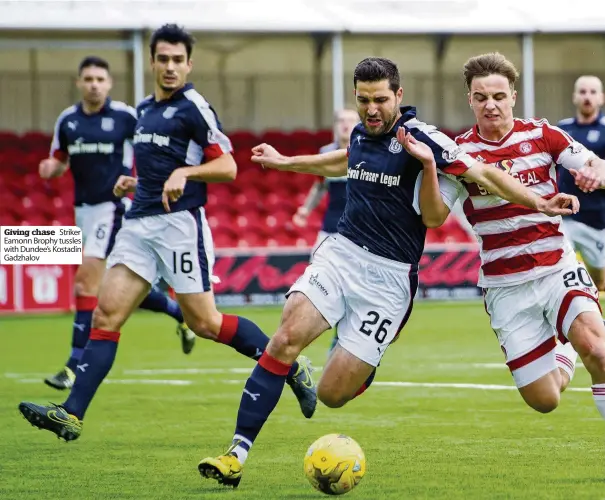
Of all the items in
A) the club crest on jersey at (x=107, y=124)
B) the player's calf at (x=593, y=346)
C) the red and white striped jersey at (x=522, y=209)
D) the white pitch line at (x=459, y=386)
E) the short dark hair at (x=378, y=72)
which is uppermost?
the short dark hair at (x=378, y=72)

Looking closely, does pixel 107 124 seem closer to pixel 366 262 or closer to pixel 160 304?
pixel 160 304

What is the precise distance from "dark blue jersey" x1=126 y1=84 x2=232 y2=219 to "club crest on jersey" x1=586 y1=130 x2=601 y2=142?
201 inches

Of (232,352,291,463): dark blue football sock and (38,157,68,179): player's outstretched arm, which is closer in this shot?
(232,352,291,463): dark blue football sock

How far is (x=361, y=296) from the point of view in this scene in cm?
645

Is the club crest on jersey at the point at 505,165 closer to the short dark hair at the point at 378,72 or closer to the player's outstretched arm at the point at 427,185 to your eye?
the player's outstretched arm at the point at 427,185

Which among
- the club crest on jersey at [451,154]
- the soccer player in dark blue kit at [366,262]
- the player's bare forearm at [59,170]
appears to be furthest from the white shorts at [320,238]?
the player's bare forearm at [59,170]

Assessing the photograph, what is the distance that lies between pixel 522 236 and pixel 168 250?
236cm

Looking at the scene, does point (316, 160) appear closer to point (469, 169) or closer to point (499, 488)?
point (469, 169)

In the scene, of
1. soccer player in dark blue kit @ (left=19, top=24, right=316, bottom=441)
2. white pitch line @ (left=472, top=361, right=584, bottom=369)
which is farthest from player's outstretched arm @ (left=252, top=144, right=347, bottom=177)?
white pitch line @ (left=472, top=361, right=584, bottom=369)

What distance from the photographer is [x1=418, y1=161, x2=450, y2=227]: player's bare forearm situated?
612 cm

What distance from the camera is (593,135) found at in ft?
39.7

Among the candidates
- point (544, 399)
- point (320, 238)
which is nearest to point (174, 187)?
point (544, 399)

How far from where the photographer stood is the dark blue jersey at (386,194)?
252 inches

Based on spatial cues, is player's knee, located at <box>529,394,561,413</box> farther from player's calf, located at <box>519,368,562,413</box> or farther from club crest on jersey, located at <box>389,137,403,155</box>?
club crest on jersey, located at <box>389,137,403,155</box>
